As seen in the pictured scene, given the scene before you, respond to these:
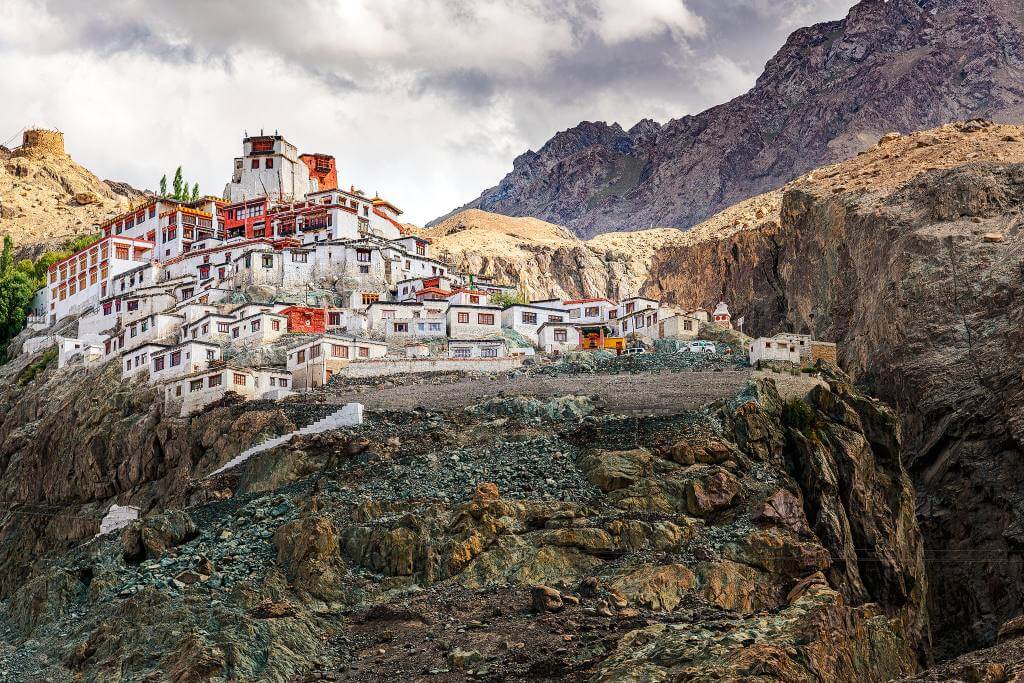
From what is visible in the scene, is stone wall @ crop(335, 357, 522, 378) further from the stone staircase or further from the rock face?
the rock face

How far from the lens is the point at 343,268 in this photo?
115 m

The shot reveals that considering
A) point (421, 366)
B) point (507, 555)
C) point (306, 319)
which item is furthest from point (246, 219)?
point (507, 555)

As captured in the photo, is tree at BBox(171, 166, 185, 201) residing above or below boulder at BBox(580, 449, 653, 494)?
above

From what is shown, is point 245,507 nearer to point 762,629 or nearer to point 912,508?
point 762,629

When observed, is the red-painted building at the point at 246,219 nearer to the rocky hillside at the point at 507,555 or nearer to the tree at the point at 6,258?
the tree at the point at 6,258

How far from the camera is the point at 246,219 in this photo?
12925cm

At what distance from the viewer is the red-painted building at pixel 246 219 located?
5005 inches

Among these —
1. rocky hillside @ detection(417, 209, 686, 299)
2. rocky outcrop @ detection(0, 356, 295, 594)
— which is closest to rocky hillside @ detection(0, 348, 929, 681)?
rocky outcrop @ detection(0, 356, 295, 594)

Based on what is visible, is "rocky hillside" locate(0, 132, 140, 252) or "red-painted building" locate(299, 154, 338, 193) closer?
"red-painted building" locate(299, 154, 338, 193)

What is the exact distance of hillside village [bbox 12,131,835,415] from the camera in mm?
89688

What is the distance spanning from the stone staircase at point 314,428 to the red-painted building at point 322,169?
72.4 metres

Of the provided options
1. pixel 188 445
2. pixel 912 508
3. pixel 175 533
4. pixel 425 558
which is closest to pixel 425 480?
pixel 425 558

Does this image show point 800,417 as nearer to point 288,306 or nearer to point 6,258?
point 288,306

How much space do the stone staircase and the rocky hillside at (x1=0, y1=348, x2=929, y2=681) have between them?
1079mm
